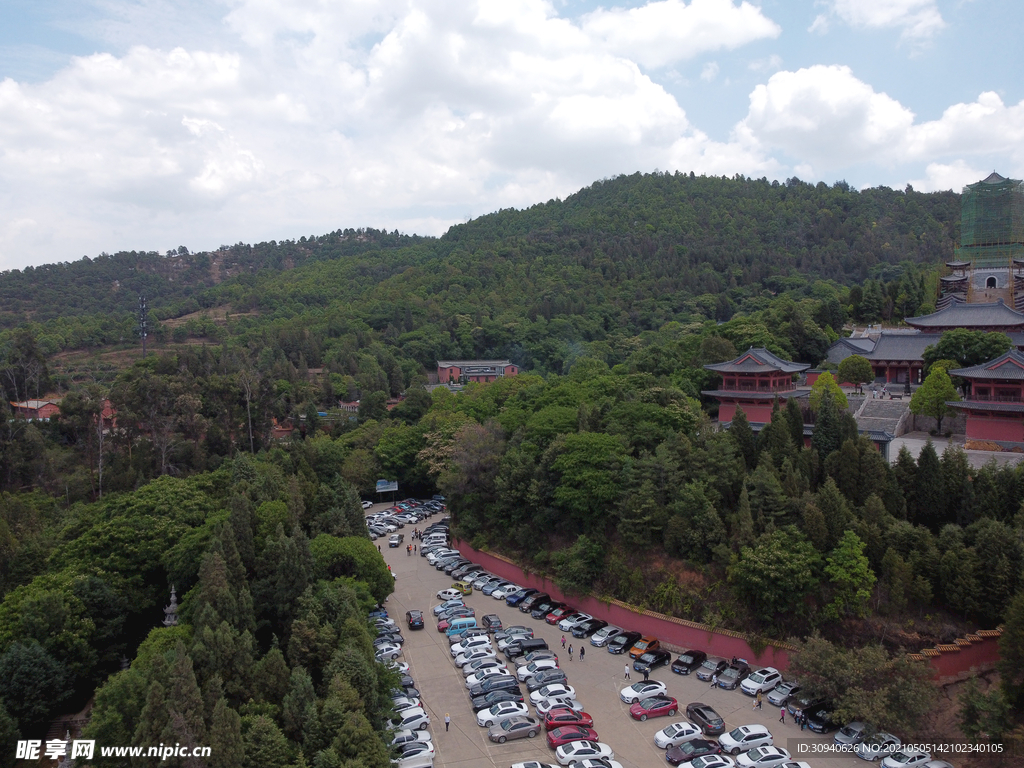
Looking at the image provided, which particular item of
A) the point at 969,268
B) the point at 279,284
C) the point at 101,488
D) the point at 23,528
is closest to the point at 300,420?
the point at 101,488

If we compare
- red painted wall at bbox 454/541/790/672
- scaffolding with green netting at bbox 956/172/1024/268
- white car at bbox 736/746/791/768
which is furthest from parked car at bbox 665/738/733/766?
scaffolding with green netting at bbox 956/172/1024/268

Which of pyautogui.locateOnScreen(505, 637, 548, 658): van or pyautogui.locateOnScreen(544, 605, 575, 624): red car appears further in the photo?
pyautogui.locateOnScreen(544, 605, 575, 624): red car

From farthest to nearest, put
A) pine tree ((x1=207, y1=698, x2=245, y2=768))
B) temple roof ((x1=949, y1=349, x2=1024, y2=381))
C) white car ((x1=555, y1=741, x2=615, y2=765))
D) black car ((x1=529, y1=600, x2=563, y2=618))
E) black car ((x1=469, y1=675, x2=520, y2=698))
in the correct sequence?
temple roof ((x1=949, y1=349, x2=1024, y2=381)) < black car ((x1=529, y1=600, x2=563, y2=618)) < black car ((x1=469, y1=675, x2=520, y2=698)) < white car ((x1=555, y1=741, x2=615, y2=765)) < pine tree ((x1=207, y1=698, x2=245, y2=768))

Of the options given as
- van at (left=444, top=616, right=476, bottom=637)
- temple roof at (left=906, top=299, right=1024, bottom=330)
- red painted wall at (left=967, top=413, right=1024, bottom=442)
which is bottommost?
van at (left=444, top=616, right=476, bottom=637)

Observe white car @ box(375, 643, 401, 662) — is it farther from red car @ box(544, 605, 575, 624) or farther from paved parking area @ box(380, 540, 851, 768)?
red car @ box(544, 605, 575, 624)

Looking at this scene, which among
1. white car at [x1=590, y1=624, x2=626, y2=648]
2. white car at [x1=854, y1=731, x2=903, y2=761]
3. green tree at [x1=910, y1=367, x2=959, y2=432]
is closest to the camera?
white car at [x1=854, y1=731, x2=903, y2=761]

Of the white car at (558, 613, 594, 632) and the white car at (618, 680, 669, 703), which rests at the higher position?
the white car at (618, 680, 669, 703)

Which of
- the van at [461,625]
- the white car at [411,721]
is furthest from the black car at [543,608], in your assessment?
the white car at [411,721]

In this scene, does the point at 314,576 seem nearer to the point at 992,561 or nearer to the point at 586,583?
the point at 586,583
